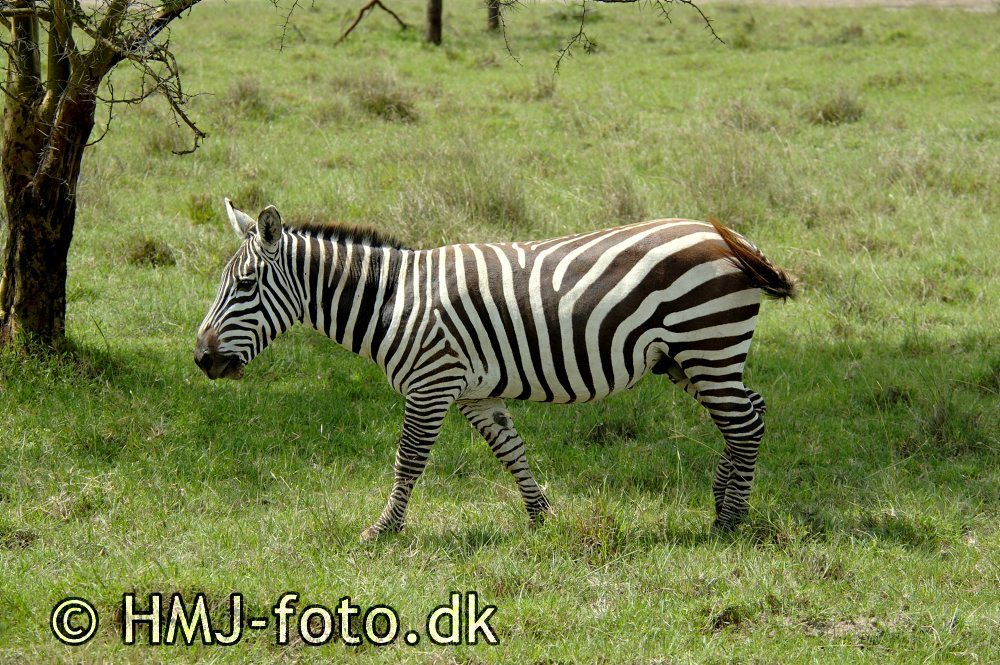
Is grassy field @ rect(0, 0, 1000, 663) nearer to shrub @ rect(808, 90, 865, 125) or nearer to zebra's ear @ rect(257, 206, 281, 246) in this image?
shrub @ rect(808, 90, 865, 125)

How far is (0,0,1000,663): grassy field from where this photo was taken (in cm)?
463

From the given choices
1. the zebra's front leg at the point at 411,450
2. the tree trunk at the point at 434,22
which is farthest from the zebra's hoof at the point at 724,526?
the tree trunk at the point at 434,22

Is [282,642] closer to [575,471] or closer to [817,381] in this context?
[575,471]

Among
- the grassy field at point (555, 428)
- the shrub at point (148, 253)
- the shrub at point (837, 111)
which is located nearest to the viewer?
the grassy field at point (555, 428)

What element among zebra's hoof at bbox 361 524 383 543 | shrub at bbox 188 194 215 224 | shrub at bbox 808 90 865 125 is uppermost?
shrub at bbox 808 90 865 125

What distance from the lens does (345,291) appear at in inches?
212

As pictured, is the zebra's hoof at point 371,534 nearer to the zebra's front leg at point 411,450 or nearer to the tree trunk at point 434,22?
the zebra's front leg at point 411,450

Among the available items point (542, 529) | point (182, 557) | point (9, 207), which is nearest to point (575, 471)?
point (542, 529)

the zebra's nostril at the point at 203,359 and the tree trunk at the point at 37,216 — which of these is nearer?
the zebra's nostril at the point at 203,359

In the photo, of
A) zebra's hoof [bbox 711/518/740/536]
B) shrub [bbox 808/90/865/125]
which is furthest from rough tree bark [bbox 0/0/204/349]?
shrub [bbox 808/90/865/125]

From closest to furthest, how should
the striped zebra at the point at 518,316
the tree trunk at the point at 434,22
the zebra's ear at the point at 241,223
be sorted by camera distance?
the striped zebra at the point at 518,316 → the zebra's ear at the point at 241,223 → the tree trunk at the point at 434,22

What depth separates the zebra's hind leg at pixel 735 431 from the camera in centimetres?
531

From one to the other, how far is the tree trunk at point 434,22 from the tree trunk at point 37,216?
1670 centimetres

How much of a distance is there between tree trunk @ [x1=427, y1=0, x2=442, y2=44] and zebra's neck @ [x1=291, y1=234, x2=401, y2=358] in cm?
1865
